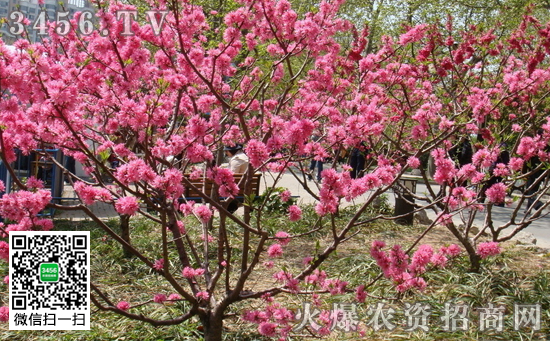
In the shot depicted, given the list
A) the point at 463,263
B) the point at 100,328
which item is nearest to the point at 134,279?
the point at 100,328

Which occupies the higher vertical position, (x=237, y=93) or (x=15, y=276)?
(x=237, y=93)

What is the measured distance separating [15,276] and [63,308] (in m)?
0.33

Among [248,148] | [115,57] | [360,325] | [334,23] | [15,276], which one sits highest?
[334,23]

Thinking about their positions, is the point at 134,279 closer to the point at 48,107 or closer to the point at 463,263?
the point at 48,107

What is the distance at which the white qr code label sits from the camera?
2.89m

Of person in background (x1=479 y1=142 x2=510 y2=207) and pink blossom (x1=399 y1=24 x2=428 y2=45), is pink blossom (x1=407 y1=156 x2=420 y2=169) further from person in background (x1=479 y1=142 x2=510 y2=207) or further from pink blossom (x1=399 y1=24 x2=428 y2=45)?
pink blossom (x1=399 y1=24 x2=428 y2=45)

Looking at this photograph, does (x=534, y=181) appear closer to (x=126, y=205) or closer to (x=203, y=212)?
(x=203, y=212)

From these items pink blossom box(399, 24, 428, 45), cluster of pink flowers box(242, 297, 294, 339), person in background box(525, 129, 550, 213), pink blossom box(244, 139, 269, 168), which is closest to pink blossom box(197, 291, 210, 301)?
cluster of pink flowers box(242, 297, 294, 339)

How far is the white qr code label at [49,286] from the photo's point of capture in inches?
114

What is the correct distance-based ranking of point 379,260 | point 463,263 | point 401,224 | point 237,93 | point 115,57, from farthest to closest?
point 401,224 → point 463,263 → point 237,93 → point 115,57 → point 379,260

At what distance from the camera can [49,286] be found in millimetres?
2965

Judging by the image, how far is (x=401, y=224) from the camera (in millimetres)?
7988

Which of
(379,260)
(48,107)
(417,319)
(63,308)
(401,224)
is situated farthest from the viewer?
(401,224)

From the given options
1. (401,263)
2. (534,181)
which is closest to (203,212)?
(401,263)
